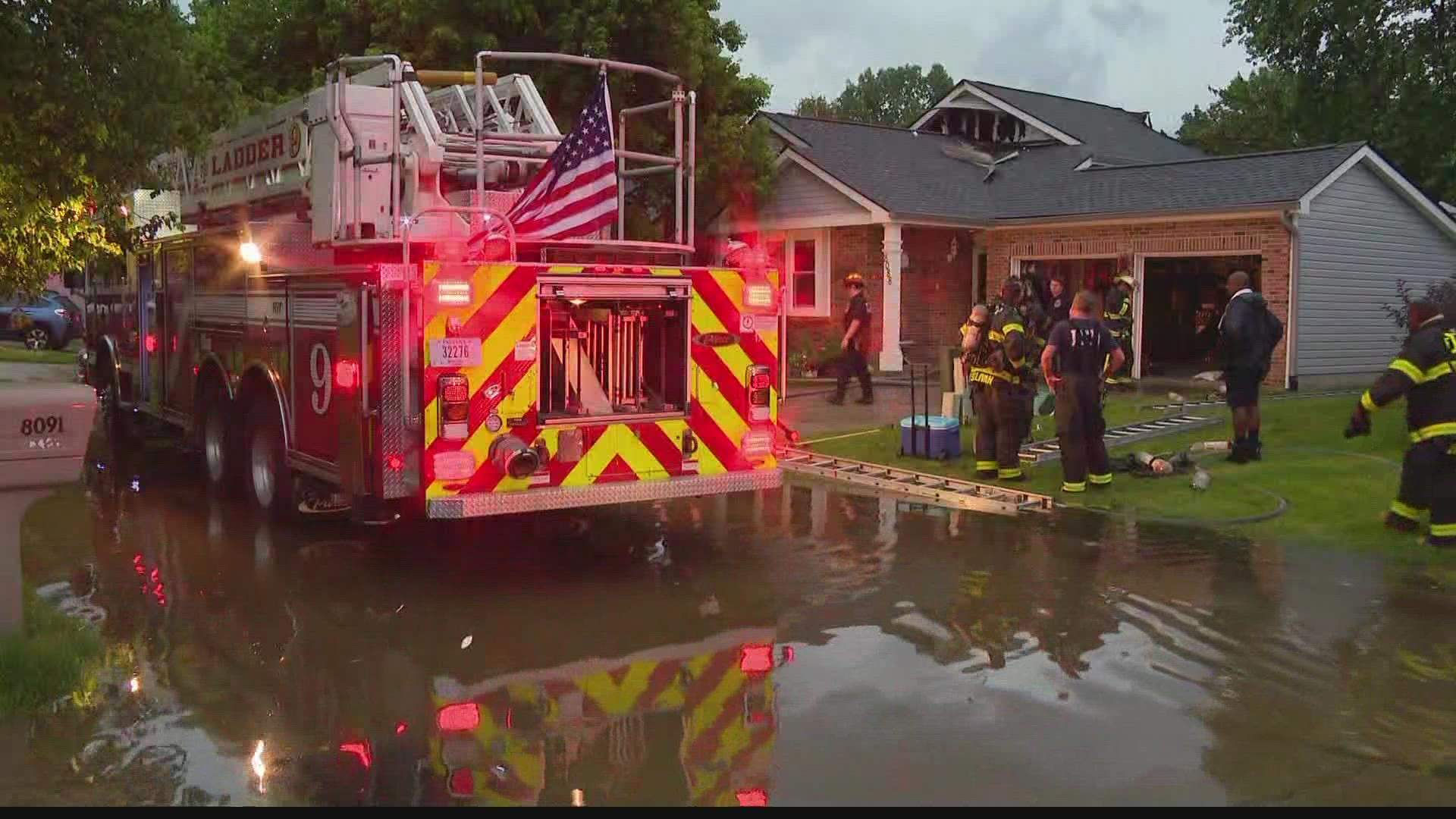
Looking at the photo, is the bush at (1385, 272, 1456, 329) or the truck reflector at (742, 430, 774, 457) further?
the bush at (1385, 272, 1456, 329)

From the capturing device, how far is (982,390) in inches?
436

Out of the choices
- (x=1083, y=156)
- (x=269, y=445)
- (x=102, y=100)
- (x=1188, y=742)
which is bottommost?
Answer: (x=1188, y=742)

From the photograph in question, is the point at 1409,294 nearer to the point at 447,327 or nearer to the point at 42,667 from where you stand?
the point at 447,327

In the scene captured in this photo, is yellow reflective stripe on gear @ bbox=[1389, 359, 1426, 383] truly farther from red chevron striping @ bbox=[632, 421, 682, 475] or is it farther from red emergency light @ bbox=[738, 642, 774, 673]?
red emergency light @ bbox=[738, 642, 774, 673]

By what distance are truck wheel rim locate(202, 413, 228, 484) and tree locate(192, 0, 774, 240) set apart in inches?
249

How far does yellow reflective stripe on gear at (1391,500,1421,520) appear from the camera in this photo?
889cm

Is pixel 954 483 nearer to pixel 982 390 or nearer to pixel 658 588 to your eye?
pixel 982 390

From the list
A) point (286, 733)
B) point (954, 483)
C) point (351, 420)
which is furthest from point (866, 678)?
point (954, 483)

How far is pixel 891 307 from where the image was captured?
68.1 ft

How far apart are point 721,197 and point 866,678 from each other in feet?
54.6

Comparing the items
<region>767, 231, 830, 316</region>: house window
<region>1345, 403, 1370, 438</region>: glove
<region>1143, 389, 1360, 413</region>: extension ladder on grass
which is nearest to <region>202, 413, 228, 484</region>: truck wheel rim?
<region>1345, 403, 1370, 438</region>: glove

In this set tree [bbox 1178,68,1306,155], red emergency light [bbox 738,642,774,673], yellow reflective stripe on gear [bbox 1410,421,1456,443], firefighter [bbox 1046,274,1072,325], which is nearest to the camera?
red emergency light [bbox 738,642,774,673]

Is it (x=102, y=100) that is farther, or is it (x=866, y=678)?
(x=102, y=100)

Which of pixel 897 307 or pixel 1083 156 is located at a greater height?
pixel 1083 156
